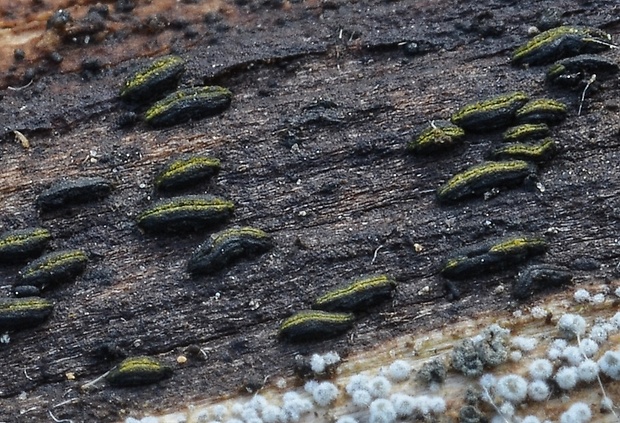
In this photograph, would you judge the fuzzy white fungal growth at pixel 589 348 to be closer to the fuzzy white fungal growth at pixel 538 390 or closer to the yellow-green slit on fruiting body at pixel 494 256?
the fuzzy white fungal growth at pixel 538 390

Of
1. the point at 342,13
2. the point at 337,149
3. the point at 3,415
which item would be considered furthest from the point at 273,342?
the point at 342,13

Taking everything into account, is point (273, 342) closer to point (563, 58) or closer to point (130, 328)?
point (130, 328)

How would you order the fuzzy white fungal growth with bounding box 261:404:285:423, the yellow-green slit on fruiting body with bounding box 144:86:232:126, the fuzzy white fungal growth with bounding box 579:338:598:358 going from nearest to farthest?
the fuzzy white fungal growth with bounding box 579:338:598:358 → the fuzzy white fungal growth with bounding box 261:404:285:423 → the yellow-green slit on fruiting body with bounding box 144:86:232:126

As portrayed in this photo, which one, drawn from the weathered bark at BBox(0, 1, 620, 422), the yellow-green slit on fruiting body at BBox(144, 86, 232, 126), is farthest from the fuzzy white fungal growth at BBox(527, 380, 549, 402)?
the yellow-green slit on fruiting body at BBox(144, 86, 232, 126)

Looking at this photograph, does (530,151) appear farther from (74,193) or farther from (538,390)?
(74,193)

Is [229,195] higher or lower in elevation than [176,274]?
higher

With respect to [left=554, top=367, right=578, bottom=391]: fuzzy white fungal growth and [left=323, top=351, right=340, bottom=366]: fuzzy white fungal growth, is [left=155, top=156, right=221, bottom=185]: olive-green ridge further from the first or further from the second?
[left=554, top=367, right=578, bottom=391]: fuzzy white fungal growth
